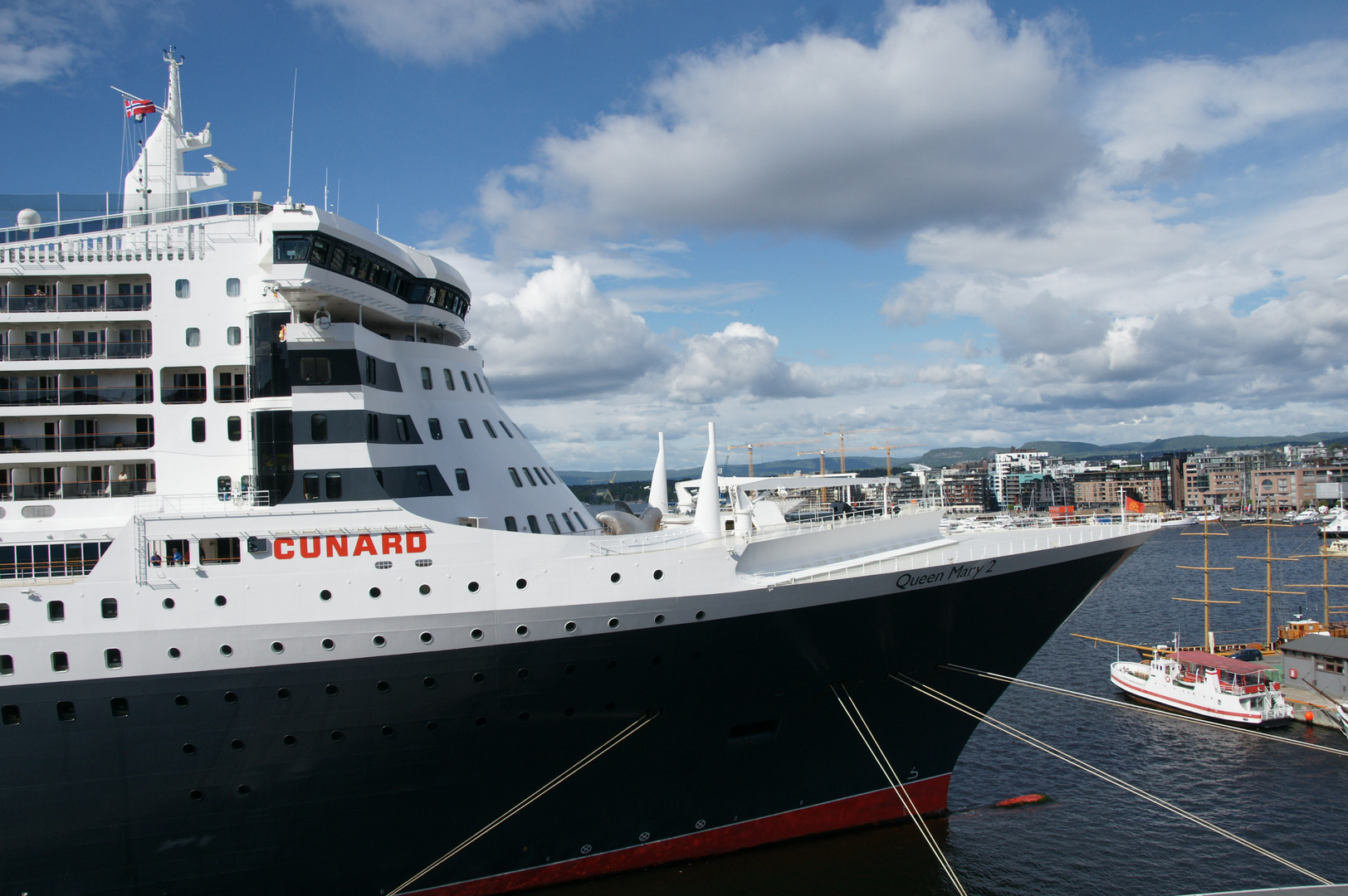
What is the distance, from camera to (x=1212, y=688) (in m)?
27.3

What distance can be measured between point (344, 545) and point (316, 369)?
3133 mm

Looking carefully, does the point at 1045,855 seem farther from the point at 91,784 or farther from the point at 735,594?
the point at 91,784

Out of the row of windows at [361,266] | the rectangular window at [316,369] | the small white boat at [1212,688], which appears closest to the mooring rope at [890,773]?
the rectangular window at [316,369]

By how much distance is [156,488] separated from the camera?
42.0 ft

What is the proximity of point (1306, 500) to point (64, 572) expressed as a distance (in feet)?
540

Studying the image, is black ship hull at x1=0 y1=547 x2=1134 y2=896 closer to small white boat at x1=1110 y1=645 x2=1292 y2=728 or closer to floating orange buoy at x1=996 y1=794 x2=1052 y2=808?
floating orange buoy at x1=996 y1=794 x2=1052 y2=808

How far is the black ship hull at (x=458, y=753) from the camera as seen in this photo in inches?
450

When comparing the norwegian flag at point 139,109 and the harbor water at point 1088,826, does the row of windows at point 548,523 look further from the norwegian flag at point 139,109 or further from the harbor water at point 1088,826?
the norwegian flag at point 139,109

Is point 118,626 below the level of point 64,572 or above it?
below

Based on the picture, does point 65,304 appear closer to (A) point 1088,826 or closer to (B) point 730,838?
(B) point 730,838

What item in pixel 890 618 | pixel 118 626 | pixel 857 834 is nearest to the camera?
pixel 118 626

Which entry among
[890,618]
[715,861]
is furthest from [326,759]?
[890,618]

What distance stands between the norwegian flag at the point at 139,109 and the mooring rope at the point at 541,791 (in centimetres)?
1665

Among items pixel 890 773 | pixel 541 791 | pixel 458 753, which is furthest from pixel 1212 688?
pixel 458 753
